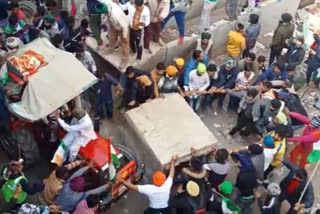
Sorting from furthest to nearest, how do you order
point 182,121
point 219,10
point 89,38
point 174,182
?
point 219,10 → point 89,38 → point 182,121 → point 174,182

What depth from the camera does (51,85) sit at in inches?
309

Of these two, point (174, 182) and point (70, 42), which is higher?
point (70, 42)

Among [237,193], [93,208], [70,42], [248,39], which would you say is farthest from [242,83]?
[93,208]

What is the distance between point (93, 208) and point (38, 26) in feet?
12.0

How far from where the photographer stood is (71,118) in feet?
27.6

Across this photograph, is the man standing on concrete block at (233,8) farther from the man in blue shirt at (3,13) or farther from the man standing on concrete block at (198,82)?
the man in blue shirt at (3,13)

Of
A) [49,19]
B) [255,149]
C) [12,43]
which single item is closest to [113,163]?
[255,149]

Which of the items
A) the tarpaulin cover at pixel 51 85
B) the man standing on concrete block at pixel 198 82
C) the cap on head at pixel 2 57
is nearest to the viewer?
the tarpaulin cover at pixel 51 85

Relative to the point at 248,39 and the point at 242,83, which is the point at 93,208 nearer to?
the point at 242,83

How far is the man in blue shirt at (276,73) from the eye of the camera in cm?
996

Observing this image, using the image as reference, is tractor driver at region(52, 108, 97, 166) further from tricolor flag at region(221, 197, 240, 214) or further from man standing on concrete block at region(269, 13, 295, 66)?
man standing on concrete block at region(269, 13, 295, 66)

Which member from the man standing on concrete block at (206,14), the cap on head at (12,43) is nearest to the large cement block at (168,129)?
A: the cap on head at (12,43)

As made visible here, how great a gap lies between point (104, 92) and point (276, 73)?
9.76 ft

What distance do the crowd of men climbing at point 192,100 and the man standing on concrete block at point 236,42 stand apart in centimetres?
2
